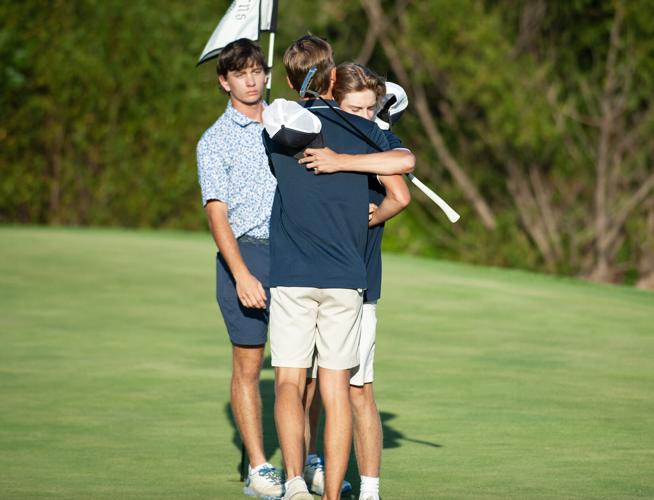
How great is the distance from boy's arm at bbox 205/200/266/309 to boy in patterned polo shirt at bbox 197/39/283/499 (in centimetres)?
2

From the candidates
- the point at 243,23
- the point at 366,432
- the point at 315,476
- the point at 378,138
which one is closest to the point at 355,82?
the point at 378,138

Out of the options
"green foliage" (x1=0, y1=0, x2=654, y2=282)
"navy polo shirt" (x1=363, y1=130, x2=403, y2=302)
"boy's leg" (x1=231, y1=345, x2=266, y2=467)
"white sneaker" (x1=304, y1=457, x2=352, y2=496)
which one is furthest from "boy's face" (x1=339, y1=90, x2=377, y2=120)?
"green foliage" (x1=0, y1=0, x2=654, y2=282)

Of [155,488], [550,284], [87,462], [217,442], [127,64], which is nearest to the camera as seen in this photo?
[155,488]

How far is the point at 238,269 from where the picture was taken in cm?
545

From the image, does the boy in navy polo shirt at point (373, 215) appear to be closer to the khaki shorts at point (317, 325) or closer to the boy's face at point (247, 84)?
the khaki shorts at point (317, 325)

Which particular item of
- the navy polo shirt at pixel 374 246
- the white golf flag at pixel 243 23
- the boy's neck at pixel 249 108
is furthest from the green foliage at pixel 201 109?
the navy polo shirt at pixel 374 246

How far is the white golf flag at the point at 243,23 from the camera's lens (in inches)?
243

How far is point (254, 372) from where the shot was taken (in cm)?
577

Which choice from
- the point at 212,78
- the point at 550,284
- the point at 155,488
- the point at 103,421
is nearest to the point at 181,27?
the point at 212,78

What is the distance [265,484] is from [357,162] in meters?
1.44

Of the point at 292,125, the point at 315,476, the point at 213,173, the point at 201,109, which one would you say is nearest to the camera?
the point at 292,125

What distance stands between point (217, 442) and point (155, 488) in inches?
42.4

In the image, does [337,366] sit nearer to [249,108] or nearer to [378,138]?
[378,138]

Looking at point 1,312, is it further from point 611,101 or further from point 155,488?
point 611,101
